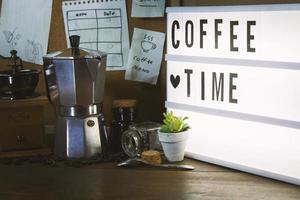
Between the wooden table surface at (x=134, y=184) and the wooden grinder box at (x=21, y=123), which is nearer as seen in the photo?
the wooden table surface at (x=134, y=184)

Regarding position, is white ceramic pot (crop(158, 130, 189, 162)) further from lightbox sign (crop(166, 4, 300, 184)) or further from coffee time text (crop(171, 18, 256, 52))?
coffee time text (crop(171, 18, 256, 52))

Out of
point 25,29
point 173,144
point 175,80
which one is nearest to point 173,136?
point 173,144

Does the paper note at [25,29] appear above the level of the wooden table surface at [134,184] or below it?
above

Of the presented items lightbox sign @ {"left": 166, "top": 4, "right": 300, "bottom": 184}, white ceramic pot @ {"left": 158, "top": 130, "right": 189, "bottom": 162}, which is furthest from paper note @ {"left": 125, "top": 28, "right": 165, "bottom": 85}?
white ceramic pot @ {"left": 158, "top": 130, "right": 189, "bottom": 162}

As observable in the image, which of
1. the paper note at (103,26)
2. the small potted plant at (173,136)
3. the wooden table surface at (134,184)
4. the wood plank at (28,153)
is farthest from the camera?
the paper note at (103,26)

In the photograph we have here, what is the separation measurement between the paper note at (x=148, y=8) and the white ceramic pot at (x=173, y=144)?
0.36 meters

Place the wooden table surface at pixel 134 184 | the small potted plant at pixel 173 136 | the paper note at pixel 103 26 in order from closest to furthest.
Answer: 1. the wooden table surface at pixel 134 184
2. the small potted plant at pixel 173 136
3. the paper note at pixel 103 26

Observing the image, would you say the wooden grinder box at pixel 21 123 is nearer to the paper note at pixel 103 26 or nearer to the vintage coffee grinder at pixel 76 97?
the vintage coffee grinder at pixel 76 97

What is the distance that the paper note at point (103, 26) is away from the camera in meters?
1.54

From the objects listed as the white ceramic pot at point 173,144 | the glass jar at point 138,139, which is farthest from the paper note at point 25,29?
the white ceramic pot at point 173,144

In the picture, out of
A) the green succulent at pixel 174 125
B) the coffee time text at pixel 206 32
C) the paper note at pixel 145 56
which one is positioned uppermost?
the coffee time text at pixel 206 32

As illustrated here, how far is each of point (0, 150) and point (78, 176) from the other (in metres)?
0.27

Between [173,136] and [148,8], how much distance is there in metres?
0.40

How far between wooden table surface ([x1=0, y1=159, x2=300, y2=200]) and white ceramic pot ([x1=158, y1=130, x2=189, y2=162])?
0.11 ft
